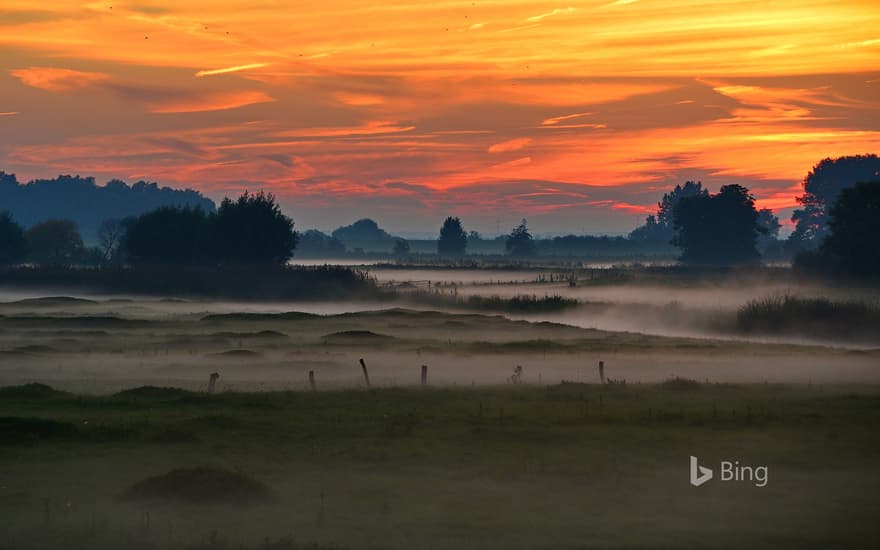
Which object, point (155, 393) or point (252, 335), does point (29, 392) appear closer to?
point (155, 393)

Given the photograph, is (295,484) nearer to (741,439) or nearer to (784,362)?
(741,439)

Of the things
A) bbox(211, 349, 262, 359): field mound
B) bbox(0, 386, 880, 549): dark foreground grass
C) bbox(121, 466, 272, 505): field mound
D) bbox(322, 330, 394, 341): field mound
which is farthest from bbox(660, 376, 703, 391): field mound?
bbox(322, 330, 394, 341): field mound

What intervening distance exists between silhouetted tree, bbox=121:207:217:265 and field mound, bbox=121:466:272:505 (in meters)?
128

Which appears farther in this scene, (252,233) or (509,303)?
(252,233)

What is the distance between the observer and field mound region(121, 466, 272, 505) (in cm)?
2775

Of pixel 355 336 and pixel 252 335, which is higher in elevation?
pixel 355 336

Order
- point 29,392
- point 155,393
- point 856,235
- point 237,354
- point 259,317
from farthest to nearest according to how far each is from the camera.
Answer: point 856,235
point 259,317
point 237,354
point 29,392
point 155,393

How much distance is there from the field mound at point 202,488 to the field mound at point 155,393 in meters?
18.9

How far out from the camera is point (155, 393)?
4809cm

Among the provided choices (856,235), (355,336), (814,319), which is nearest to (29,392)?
(355,336)

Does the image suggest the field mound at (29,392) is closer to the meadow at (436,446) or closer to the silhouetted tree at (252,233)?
the meadow at (436,446)

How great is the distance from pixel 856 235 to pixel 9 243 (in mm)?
124268

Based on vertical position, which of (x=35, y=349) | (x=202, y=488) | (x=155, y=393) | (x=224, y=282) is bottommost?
(x=35, y=349)

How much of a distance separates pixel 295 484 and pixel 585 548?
30.9 feet
